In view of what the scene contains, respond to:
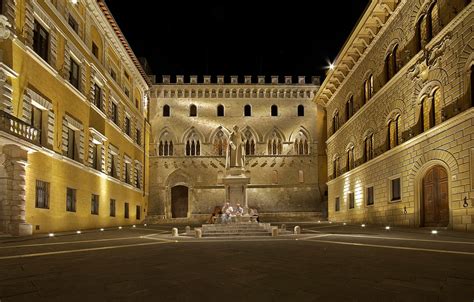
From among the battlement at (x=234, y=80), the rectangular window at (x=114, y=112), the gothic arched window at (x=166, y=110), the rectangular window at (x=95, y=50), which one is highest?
the battlement at (x=234, y=80)

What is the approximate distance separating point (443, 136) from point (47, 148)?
58.9ft

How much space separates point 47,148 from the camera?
22.0m

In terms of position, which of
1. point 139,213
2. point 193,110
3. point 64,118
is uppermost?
point 193,110

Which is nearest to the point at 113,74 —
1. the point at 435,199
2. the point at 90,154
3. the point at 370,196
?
the point at 90,154

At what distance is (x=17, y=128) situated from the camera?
17.9 m

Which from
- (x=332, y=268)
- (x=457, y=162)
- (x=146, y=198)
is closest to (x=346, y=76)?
(x=457, y=162)

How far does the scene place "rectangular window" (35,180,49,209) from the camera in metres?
21.3

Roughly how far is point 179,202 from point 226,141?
8.44 m

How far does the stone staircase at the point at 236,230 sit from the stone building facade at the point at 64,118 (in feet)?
25.1

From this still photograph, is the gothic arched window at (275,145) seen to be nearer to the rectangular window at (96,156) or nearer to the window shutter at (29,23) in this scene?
the rectangular window at (96,156)

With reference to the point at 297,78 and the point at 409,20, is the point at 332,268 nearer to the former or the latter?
the point at 409,20

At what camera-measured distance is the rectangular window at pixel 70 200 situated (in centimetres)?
2519

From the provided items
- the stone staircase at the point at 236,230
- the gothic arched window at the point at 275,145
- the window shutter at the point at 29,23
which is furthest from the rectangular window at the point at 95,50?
the gothic arched window at the point at 275,145

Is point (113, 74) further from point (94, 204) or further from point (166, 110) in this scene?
point (166, 110)
